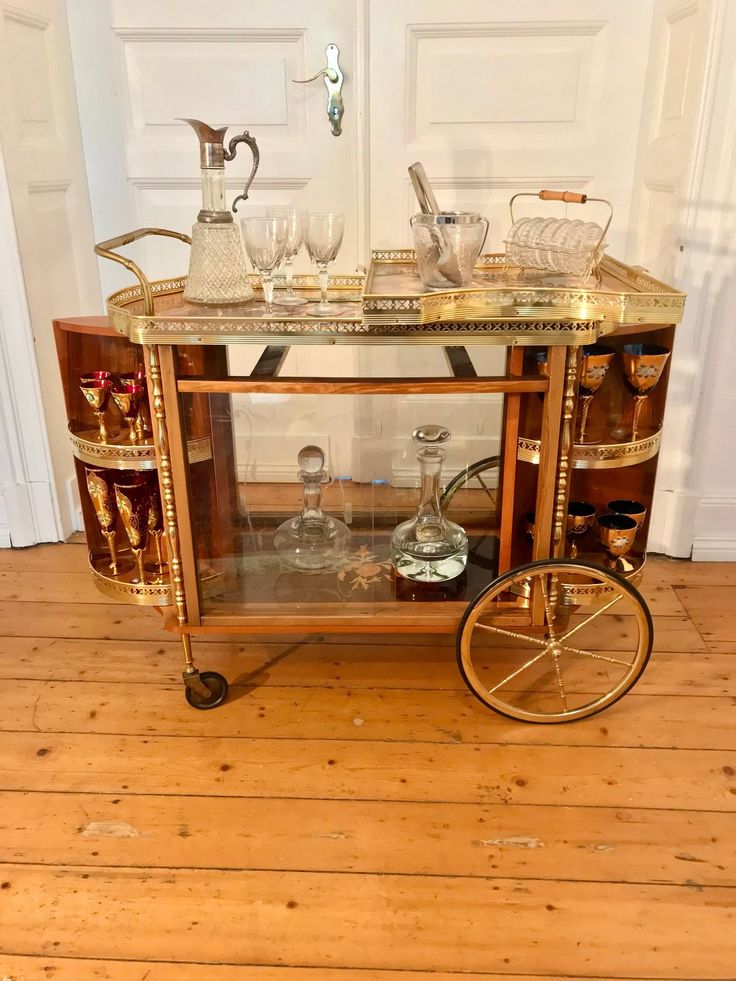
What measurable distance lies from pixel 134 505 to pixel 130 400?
0.21 m

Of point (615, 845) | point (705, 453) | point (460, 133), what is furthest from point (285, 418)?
point (705, 453)

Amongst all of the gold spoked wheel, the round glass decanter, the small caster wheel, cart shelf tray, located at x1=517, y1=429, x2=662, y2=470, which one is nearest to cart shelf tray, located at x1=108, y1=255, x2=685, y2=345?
cart shelf tray, located at x1=517, y1=429, x2=662, y2=470

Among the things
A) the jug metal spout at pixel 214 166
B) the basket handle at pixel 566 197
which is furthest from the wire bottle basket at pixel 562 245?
the jug metal spout at pixel 214 166

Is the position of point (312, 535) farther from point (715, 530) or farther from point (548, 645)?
point (715, 530)

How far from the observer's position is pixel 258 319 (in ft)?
4.46

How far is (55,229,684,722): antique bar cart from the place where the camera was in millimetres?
1369

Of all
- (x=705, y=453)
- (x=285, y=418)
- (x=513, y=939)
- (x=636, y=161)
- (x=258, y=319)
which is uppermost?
(x=636, y=161)

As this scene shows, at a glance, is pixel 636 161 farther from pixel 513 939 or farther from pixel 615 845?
pixel 513 939

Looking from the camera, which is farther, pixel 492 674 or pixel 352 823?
pixel 492 674

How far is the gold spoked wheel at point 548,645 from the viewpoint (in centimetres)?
153

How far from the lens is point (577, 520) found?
1695mm

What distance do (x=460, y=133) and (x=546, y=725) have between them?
1.59 metres

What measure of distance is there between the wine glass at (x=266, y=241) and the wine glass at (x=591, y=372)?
598 millimetres

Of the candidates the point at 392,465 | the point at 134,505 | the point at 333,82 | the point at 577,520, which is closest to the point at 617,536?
the point at 577,520
